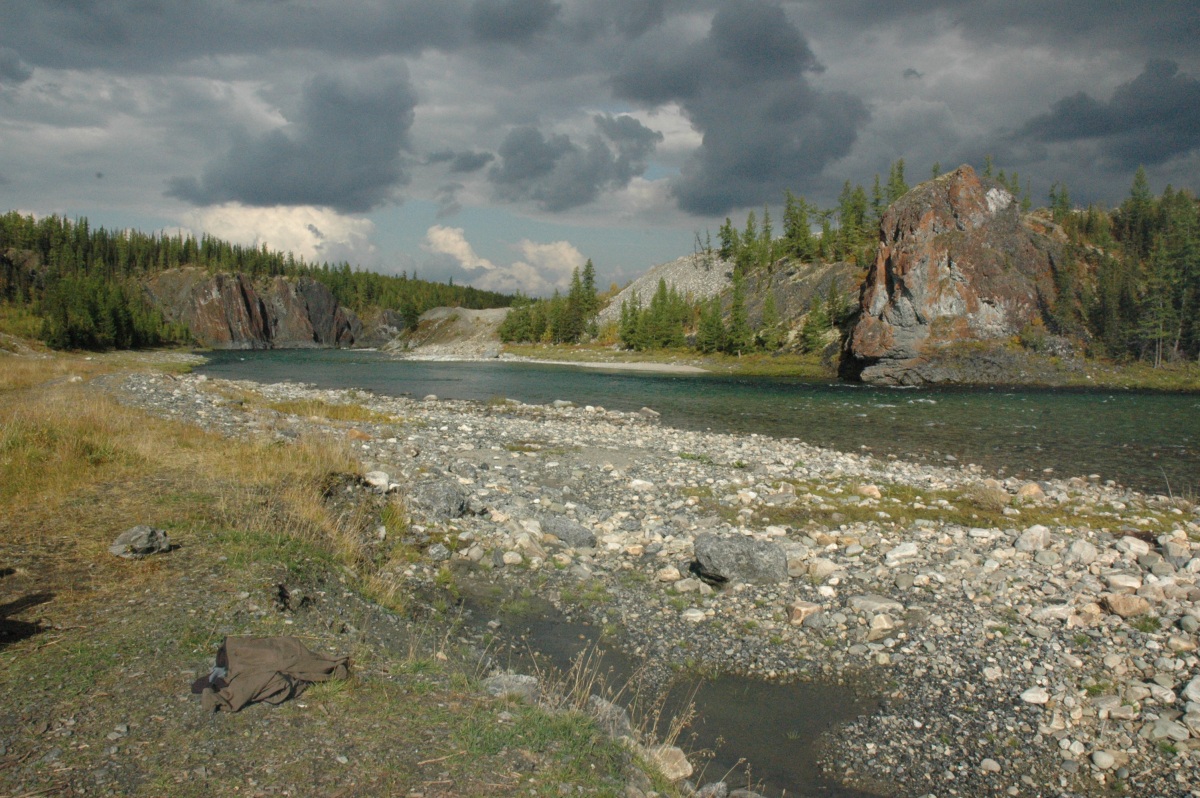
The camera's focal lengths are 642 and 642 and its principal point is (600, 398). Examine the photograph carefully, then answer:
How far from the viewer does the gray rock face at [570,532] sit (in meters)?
12.9

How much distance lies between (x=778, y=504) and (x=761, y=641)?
6613 mm

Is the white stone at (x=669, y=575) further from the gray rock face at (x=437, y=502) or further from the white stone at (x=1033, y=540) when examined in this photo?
the white stone at (x=1033, y=540)

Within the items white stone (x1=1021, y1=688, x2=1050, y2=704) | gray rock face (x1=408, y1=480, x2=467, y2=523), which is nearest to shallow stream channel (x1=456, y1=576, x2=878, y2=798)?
white stone (x1=1021, y1=688, x2=1050, y2=704)

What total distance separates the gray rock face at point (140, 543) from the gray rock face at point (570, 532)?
6672mm

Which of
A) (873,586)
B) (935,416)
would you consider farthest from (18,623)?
(935,416)

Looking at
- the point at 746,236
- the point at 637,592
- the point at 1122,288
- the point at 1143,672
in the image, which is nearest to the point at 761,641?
the point at 637,592

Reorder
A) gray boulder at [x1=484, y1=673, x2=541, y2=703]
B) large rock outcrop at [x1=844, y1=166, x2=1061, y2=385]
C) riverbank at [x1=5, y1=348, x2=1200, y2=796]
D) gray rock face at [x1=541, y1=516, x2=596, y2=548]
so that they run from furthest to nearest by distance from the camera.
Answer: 1. large rock outcrop at [x1=844, y1=166, x2=1061, y2=385]
2. gray rock face at [x1=541, y1=516, x2=596, y2=548]
3. riverbank at [x1=5, y1=348, x2=1200, y2=796]
4. gray boulder at [x1=484, y1=673, x2=541, y2=703]

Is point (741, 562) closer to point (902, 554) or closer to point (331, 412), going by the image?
point (902, 554)

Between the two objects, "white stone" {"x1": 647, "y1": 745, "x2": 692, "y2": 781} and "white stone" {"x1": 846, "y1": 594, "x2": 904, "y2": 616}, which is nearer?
"white stone" {"x1": 647, "y1": 745, "x2": 692, "y2": 781}

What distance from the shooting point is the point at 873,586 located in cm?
1066

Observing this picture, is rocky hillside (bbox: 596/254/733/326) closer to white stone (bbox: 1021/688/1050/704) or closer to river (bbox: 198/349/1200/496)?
river (bbox: 198/349/1200/496)

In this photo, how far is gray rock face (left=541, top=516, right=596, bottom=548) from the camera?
508 inches

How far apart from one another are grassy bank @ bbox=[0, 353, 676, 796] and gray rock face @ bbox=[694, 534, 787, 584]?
4424 mm

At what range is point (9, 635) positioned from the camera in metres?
6.21
